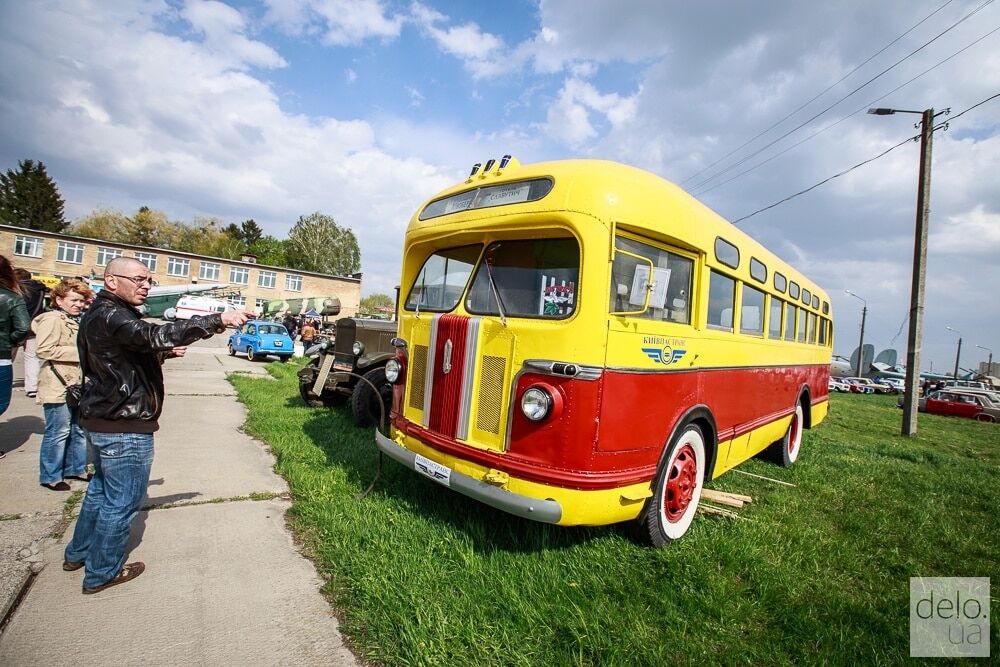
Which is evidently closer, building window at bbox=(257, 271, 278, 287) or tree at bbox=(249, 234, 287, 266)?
building window at bbox=(257, 271, 278, 287)

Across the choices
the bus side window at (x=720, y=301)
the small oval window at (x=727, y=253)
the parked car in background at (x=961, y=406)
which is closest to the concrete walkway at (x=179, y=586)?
the bus side window at (x=720, y=301)

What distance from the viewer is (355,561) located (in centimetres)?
312

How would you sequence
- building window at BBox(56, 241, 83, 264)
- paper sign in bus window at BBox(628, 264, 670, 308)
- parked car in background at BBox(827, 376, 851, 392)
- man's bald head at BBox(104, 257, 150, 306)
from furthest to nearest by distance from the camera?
building window at BBox(56, 241, 83, 264) < parked car in background at BBox(827, 376, 851, 392) < paper sign in bus window at BBox(628, 264, 670, 308) < man's bald head at BBox(104, 257, 150, 306)

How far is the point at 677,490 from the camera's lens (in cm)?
377

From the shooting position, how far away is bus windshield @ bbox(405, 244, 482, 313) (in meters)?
4.07

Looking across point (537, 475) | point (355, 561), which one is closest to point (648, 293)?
point (537, 475)

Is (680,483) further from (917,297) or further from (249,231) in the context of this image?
(249,231)

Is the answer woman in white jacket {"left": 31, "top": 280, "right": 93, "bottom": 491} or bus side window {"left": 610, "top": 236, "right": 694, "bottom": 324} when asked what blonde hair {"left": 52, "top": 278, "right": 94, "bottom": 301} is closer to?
woman in white jacket {"left": 31, "top": 280, "right": 93, "bottom": 491}

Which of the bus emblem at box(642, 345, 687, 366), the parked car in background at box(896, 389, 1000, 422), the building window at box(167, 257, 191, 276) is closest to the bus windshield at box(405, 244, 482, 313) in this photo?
the bus emblem at box(642, 345, 687, 366)

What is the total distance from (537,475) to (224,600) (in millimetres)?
1968

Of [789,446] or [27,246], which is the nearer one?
[789,446]

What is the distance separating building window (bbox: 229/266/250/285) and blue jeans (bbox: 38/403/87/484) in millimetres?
51512

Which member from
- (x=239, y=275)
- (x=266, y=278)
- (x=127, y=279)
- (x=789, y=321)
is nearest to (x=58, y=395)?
(x=127, y=279)

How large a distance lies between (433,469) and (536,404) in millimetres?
1022
